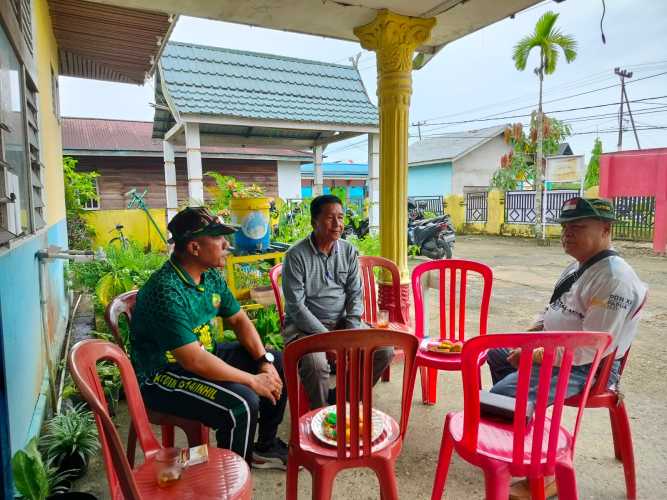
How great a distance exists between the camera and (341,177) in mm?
Answer: 25188

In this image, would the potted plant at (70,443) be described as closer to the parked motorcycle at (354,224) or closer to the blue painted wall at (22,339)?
the blue painted wall at (22,339)

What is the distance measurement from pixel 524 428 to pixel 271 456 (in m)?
1.34

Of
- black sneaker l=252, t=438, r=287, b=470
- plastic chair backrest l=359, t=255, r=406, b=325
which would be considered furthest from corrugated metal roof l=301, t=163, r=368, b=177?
black sneaker l=252, t=438, r=287, b=470

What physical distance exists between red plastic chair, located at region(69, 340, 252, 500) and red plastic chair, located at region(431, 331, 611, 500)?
2.73 ft

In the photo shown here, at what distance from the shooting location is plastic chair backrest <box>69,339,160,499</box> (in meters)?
1.21

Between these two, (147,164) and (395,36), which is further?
(147,164)

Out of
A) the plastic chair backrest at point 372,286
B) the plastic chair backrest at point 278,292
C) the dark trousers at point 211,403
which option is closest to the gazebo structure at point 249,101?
the plastic chair backrest at point 278,292

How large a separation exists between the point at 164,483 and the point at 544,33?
13.3 m

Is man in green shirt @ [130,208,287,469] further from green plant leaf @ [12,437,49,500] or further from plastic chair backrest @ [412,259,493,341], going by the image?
plastic chair backrest @ [412,259,493,341]

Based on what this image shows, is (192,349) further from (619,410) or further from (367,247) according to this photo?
(367,247)

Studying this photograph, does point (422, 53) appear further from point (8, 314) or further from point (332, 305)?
point (8, 314)

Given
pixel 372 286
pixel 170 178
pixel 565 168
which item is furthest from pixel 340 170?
pixel 372 286

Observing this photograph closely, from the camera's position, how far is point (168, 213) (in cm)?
750

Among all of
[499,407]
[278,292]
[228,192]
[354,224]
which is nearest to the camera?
[499,407]
